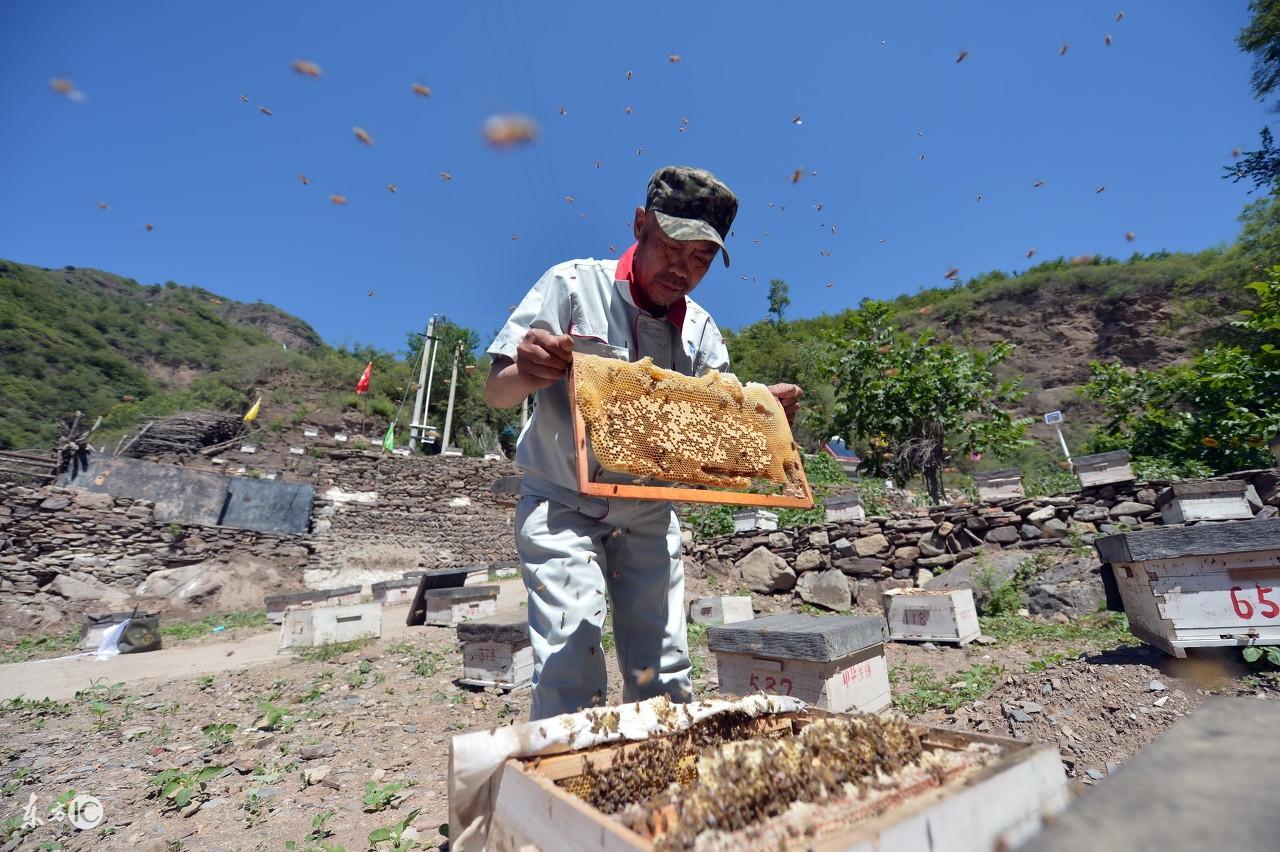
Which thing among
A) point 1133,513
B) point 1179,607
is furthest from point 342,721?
point 1133,513

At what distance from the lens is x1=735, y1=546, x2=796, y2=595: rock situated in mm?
9620

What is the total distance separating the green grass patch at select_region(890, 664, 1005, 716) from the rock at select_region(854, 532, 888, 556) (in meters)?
4.02

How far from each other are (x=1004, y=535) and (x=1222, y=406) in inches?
180

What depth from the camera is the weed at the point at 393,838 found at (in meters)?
2.37

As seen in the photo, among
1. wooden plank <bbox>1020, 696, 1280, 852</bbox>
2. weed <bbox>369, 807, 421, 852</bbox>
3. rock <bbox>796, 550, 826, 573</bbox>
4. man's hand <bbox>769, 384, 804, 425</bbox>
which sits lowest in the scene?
weed <bbox>369, 807, 421, 852</bbox>

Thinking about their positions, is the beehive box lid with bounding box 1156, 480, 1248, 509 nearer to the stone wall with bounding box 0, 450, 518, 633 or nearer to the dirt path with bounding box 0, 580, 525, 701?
the dirt path with bounding box 0, 580, 525, 701

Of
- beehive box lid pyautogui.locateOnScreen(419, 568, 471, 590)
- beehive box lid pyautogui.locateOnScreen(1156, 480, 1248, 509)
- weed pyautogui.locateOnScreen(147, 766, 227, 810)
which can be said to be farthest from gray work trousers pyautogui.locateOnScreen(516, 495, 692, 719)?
beehive box lid pyautogui.locateOnScreen(419, 568, 471, 590)

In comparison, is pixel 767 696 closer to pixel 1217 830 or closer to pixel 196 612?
pixel 1217 830

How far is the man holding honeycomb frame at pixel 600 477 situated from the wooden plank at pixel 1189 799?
140 centimetres

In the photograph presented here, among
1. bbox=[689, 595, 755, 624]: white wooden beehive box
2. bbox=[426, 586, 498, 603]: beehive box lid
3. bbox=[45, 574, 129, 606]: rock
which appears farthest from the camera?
bbox=[45, 574, 129, 606]: rock

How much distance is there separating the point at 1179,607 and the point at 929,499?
10323 millimetres

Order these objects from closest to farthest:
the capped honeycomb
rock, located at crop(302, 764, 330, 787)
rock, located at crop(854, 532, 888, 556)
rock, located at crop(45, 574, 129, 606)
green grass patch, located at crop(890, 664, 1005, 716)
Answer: the capped honeycomb < rock, located at crop(302, 764, 330, 787) < green grass patch, located at crop(890, 664, 1005, 716) < rock, located at crop(854, 532, 888, 556) < rock, located at crop(45, 574, 129, 606)

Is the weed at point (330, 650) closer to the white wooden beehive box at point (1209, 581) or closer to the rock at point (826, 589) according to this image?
the rock at point (826, 589)

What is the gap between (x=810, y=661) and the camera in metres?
3.33
